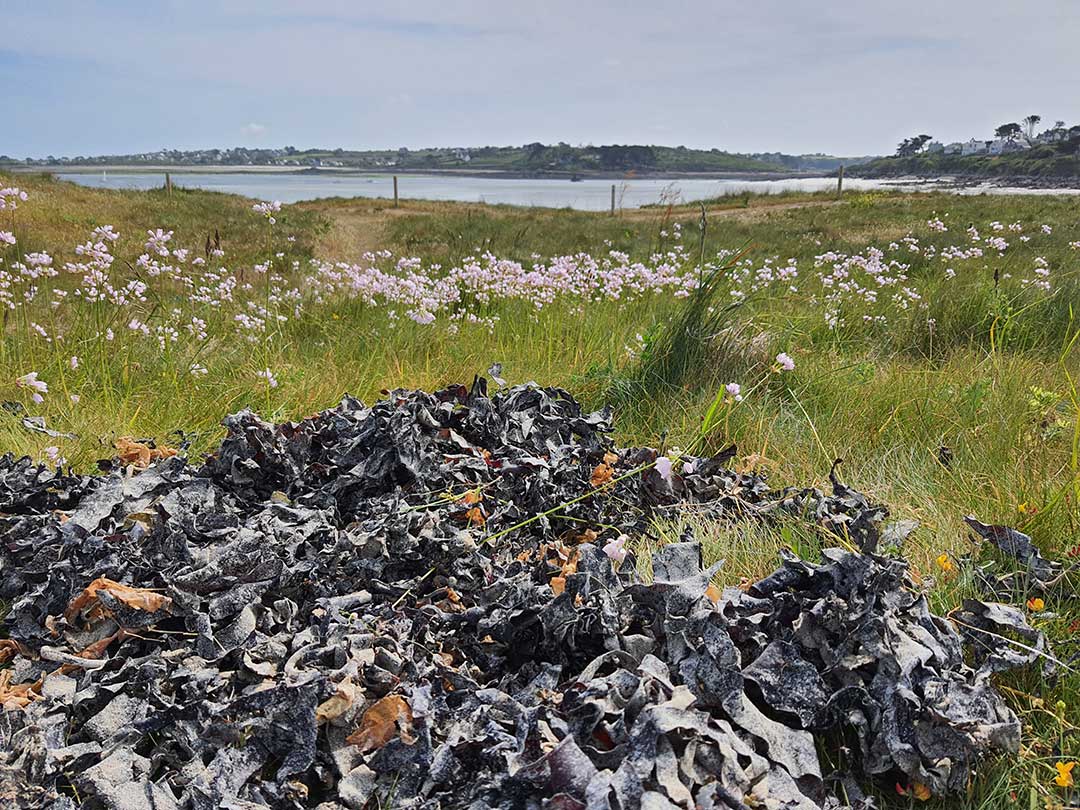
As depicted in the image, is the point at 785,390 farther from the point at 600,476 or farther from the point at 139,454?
the point at 139,454

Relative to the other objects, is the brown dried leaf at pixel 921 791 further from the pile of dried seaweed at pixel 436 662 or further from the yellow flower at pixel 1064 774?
the yellow flower at pixel 1064 774

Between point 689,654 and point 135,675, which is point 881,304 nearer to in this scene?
point 689,654

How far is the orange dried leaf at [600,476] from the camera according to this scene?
2449 mm

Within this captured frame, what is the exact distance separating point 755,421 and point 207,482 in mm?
2299

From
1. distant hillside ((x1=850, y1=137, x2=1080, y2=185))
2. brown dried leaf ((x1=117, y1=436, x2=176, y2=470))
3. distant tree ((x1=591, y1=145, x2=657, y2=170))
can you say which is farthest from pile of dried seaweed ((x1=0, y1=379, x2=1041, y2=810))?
distant tree ((x1=591, y1=145, x2=657, y2=170))

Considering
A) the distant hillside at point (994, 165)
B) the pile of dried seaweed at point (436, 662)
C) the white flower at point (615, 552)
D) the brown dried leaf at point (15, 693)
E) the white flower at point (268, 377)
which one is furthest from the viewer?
the distant hillside at point (994, 165)

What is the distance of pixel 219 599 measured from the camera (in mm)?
1631

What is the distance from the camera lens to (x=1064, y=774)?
1.28 metres

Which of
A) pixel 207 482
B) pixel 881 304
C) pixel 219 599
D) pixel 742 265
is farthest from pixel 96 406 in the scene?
pixel 881 304

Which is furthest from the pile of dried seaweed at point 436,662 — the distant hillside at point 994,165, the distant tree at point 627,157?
the distant tree at point 627,157

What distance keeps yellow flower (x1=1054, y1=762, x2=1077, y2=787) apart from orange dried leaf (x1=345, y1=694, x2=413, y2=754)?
1.22 m

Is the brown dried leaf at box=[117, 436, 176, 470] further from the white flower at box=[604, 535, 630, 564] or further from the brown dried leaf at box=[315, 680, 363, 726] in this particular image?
the white flower at box=[604, 535, 630, 564]

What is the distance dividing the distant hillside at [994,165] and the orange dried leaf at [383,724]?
1364 inches

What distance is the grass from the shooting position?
212 cm
